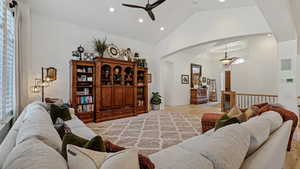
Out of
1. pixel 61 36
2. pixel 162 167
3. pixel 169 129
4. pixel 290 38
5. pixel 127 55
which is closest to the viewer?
pixel 162 167

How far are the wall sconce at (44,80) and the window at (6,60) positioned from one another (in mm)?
1159

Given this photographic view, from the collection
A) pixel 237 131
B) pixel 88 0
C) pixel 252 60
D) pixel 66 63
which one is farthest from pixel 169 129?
pixel 252 60

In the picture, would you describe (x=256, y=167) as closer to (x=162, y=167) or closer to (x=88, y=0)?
(x=162, y=167)

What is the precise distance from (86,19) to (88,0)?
776 mm

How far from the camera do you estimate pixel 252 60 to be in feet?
24.7

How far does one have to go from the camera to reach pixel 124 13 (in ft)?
16.6

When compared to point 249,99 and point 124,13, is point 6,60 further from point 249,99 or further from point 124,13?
point 249,99

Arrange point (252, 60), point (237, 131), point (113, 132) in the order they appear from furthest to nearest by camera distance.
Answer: point (252, 60)
point (113, 132)
point (237, 131)

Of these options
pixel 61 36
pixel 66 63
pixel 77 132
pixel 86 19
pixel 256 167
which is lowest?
pixel 77 132

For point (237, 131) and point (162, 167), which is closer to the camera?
point (162, 167)

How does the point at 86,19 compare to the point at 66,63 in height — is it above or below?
above

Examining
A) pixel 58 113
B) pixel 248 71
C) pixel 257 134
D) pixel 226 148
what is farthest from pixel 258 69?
pixel 58 113

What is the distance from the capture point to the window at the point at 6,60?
2.55 m

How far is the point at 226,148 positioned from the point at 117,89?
4753 millimetres
